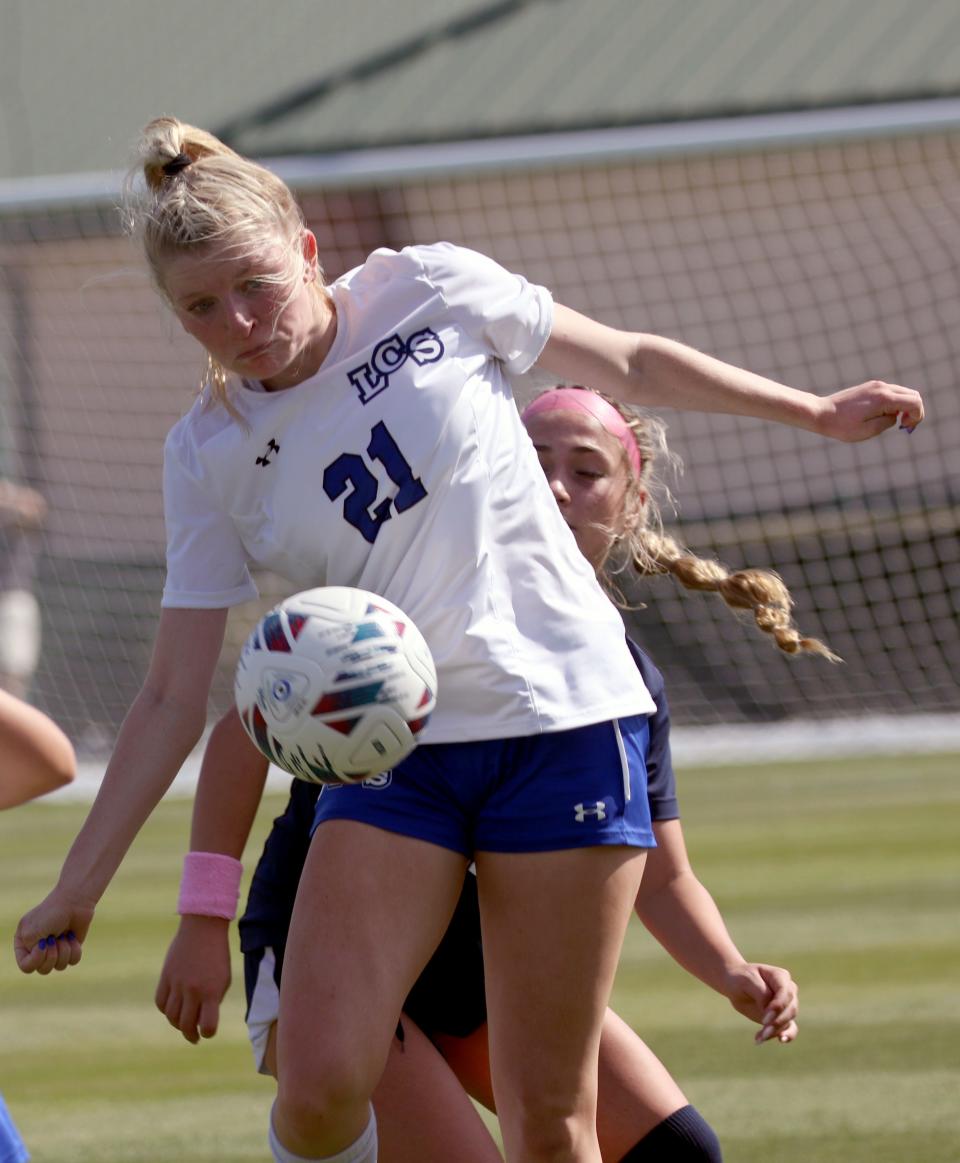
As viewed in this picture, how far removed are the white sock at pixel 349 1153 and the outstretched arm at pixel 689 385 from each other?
4.57 ft

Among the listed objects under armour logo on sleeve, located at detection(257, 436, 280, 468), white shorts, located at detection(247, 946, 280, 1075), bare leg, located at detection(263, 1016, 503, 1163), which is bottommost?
bare leg, located at detection(263, 1016, 503, 1163)

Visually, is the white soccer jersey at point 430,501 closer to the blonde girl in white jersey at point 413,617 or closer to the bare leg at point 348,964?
the blonde girl in white jersey at point 413,617

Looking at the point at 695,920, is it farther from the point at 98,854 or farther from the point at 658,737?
the point at 98,854

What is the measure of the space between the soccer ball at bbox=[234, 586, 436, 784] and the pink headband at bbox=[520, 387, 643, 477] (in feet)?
3.03

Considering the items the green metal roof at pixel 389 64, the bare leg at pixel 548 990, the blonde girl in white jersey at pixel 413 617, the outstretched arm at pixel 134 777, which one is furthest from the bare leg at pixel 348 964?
the green metal roof at pixel 389 64

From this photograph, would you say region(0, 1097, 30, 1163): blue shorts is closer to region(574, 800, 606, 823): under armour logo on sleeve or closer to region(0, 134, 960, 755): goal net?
region(574, 800, 606, 823): under armour logo on sleeve

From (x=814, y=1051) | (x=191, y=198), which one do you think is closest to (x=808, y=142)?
(x=814, y=1051)

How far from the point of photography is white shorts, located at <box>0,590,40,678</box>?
11.7 m

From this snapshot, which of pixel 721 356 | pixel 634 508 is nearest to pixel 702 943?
pixel 634 508

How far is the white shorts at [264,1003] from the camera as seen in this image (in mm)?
3479

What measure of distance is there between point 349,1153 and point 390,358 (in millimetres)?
1353

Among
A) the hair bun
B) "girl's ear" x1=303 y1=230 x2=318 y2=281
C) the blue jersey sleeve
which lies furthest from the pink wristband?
the hair bun

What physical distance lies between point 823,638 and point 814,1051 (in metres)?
7.38

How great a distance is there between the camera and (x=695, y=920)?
371 centimetres
